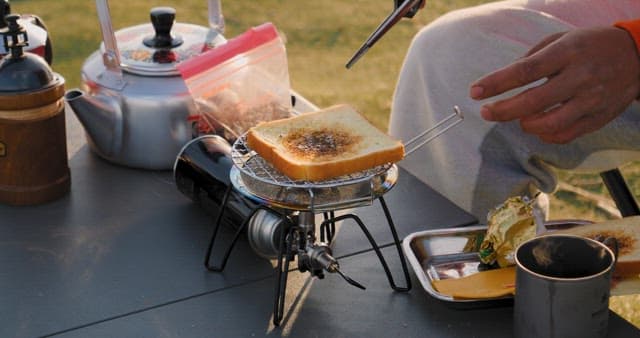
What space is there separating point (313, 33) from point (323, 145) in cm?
305

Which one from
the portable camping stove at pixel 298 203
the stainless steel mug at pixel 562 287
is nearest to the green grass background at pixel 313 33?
the portable camping stove at pixel 298 203

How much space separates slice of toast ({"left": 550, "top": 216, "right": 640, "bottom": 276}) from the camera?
1263 millimetres

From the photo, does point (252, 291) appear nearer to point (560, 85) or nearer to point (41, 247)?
point (41, 247)

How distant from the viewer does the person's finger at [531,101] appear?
1226mm

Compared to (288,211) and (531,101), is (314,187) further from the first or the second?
(531,101)

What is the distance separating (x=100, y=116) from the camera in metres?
1.69

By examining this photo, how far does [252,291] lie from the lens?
1344mm

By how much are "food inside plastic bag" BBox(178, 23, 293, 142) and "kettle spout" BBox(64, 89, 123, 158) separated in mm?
152

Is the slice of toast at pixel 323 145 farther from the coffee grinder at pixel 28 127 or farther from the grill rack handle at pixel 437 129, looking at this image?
the coffee grinder at pixel 28 127

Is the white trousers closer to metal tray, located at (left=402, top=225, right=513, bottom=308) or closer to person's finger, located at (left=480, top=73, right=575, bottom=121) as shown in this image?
metal tray, located at (left=402, top=225, right=513, bottom=308)

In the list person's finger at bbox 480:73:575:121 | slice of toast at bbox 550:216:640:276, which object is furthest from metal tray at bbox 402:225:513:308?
person's finger at bbox 480:73:575:121

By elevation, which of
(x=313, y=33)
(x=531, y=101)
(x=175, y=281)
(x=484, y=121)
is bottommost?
(x=313, y=33)

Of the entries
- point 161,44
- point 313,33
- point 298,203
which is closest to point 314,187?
point 298,203

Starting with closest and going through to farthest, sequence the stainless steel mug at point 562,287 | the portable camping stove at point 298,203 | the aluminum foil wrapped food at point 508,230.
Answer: the stainless steel mug at point 562,287, the portable camping stove at point 298,203, the aluminum foil wrapped food at point 508,230
